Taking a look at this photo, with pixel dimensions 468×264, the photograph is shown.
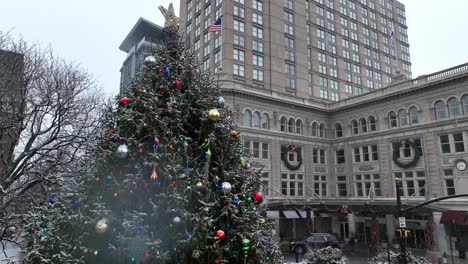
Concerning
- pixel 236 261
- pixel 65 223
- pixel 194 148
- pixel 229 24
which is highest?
pixel 229 24

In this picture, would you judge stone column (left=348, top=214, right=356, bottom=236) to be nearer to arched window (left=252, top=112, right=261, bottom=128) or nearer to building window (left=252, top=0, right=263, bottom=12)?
arched window (left=252, top=112, right=261, bottom=128)

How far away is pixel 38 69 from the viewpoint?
1350 centimetres

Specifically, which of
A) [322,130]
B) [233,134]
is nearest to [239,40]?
[322,130]

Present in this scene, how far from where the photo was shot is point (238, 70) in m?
47.7

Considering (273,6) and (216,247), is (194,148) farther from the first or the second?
(273,6)

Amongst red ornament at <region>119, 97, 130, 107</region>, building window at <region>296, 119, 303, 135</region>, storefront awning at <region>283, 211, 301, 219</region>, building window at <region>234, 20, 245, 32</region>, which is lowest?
storefront awning at <region>283, 211, 301, 219</region>

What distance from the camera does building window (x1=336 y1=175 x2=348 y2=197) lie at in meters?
42.3

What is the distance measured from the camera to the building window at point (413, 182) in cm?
3541

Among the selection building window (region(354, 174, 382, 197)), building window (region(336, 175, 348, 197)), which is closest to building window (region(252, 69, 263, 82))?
building window (region(336, 175, 348, 197))

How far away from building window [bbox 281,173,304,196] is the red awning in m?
15.2

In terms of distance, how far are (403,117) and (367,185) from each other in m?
9.27

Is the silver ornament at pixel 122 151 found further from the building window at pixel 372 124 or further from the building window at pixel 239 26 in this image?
the building window at pixel 239 26

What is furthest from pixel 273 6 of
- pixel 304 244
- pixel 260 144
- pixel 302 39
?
pixel 304 244

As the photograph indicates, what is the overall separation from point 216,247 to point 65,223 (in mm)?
3085
